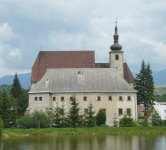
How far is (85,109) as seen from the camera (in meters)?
51.7

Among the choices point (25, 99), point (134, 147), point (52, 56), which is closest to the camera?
point (134, 147)

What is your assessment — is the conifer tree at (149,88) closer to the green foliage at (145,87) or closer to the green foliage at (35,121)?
the green foliage at (145,87)

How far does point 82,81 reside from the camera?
53.7 metres

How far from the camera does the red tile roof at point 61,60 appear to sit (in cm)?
6397

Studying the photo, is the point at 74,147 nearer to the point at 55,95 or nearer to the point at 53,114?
the point at 53,114

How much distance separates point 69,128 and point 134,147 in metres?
15.3

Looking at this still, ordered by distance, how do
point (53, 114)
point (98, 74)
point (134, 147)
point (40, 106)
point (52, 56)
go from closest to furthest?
1. point (134, 147)
2. point (53, 114)
3. point (40, 106)
4. point (98, 74)
5. point (52, 56)

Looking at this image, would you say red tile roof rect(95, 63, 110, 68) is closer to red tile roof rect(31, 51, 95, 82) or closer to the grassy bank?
red tile roof rect(31, 51, 95, 82)

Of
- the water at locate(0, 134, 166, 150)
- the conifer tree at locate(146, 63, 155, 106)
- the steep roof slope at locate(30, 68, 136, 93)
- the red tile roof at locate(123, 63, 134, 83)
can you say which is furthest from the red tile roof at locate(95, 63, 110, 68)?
the water at locate(0, 134, 166, 150)

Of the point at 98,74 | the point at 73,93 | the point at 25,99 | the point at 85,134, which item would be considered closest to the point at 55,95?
the point at 73,93

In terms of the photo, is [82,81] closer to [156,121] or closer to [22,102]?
[156,121]

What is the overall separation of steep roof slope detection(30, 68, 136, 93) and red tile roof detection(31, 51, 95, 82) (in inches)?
302

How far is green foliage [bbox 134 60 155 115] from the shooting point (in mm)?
57125

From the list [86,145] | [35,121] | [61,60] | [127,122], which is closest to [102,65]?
[61,60]
